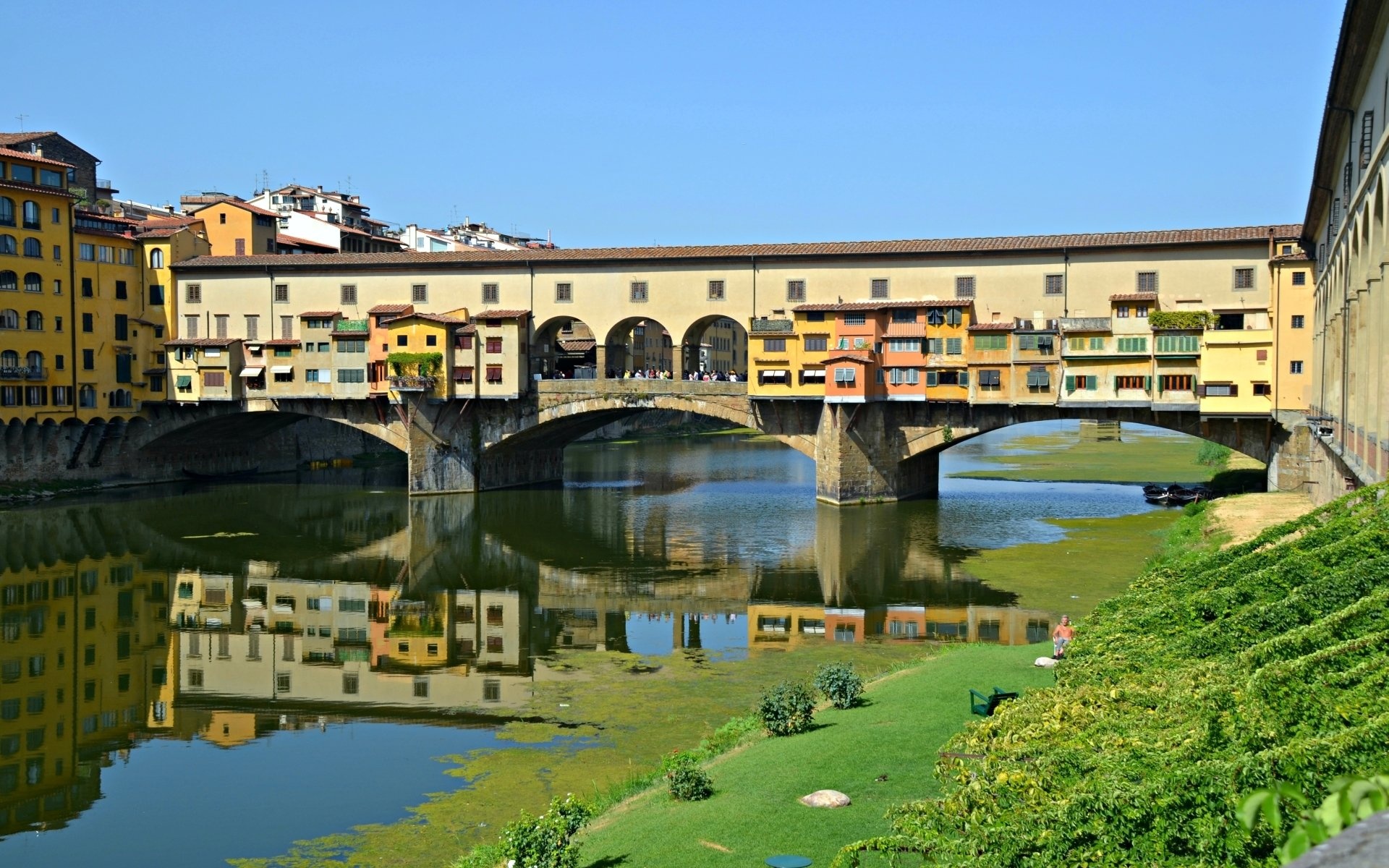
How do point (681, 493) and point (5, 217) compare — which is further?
point (681, 493)

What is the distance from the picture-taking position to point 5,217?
59.1 metres

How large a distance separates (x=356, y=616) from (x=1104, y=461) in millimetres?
57706

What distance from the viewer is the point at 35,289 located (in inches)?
2399

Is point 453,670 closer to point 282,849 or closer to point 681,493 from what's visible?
point 282,849

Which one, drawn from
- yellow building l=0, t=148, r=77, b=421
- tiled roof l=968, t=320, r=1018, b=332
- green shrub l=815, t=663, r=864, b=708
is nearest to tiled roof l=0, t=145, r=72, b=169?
yellow building l=0, t=148, r=77, b=421

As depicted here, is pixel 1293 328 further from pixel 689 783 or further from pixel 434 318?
pixel 689 783

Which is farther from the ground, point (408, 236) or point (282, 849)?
point (408, 236)

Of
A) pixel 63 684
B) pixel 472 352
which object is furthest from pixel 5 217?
pixel 63 684

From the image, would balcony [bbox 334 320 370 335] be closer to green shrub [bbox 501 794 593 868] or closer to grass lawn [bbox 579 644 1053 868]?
grass lawn [bbox 579 644 1053 868]

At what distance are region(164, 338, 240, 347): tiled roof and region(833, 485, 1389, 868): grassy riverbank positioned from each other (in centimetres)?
5587

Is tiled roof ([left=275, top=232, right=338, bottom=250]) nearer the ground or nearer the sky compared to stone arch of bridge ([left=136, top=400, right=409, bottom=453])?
nearer the sky

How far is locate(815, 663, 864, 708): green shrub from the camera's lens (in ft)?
72.3

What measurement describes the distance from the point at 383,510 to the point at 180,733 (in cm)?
3349

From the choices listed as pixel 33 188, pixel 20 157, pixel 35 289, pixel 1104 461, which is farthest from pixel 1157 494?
pixel 20 157
